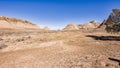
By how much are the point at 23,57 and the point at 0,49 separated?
740cm

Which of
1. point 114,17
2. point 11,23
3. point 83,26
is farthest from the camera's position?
point 83,26

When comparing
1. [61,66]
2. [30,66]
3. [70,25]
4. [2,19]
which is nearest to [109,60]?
[61,66]

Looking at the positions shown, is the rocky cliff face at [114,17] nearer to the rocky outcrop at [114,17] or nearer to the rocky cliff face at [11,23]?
the rocky outcrop at [114,17]

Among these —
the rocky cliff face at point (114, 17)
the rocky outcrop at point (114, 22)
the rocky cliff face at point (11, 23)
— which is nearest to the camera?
the rocky outcrop at point (114, 22)

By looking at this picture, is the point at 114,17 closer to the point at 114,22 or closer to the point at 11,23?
the point at 114,22

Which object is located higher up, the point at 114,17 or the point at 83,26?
the point at 114,17

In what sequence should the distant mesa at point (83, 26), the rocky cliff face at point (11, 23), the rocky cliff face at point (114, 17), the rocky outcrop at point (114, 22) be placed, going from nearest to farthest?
1. the rocky outcrop at point (114, 22)
2. the rocky cliff face at point (114, 17)
3. the rocky cliff face at point (11, 23)
4. the distant mesa at point (83, 26)

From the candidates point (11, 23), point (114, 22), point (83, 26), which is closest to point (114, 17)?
point (114, 22)

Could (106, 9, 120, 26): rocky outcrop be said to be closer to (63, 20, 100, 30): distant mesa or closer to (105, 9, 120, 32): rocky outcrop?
(105, 9, 120, 32): rocky outcrop

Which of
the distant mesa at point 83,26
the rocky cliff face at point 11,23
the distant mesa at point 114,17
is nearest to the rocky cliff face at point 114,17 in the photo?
the distant mesa at point 114,17

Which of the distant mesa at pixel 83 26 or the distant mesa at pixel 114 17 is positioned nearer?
the distant mesa at pixel 114 17

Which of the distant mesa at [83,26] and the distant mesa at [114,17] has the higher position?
the distant mesa at [114,17]

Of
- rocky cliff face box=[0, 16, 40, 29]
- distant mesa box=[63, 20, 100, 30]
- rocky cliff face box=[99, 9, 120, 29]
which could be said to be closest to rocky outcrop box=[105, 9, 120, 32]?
rocky cliff face box=[99, 9, 120, 29]

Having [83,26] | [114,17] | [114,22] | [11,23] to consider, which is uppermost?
[11,23]
